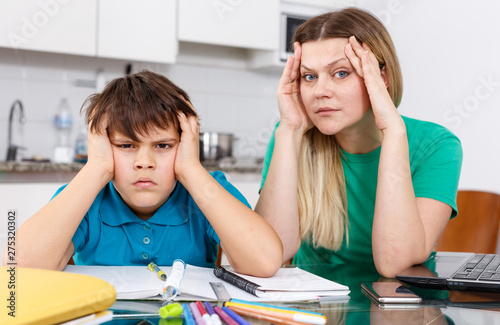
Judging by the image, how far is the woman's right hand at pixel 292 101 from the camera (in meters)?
1.21

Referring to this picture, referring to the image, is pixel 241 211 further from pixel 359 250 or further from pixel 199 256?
pixel 359 250

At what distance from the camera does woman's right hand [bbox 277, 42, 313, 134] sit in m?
1.21

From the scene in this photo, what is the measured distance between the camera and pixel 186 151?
0.96 m

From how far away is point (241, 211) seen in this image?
0.94 m

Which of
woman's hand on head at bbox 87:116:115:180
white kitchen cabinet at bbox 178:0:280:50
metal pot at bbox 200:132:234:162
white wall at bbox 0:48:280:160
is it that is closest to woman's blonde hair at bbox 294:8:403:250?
woman's hand on head at bbox 87:116:115:180

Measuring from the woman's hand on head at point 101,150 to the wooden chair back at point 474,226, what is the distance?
49.4 inches

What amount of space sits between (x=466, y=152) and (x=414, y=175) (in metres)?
1.60

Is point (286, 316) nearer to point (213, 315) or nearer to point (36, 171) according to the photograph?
point (213, 315)

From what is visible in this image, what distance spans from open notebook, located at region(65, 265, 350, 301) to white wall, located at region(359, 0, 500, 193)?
1.92m

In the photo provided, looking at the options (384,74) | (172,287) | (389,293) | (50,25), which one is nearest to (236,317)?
(172,287)

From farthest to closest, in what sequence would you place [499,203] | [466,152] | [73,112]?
[73,112], [466,152], [499,203]

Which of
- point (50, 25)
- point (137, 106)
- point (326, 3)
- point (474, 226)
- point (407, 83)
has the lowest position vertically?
point (474, 226)

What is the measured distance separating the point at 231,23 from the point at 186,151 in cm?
226

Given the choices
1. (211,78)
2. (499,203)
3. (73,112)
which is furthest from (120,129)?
(211,78)
